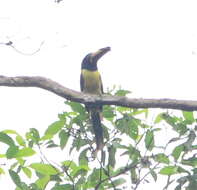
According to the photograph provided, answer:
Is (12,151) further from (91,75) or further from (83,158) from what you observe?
(91,75)

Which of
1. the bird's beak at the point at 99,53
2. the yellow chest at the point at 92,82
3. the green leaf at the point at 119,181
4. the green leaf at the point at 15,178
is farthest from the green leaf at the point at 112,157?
the yellow chest at the point at 92,82

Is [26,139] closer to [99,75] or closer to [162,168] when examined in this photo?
[162,168]

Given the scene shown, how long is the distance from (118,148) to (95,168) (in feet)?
0.72

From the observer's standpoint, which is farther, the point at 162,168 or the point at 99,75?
the point at 99,75

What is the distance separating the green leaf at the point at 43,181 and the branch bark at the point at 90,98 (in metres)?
0.60

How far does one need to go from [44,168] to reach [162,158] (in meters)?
0.75

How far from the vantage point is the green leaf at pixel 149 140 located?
3131 millimetres

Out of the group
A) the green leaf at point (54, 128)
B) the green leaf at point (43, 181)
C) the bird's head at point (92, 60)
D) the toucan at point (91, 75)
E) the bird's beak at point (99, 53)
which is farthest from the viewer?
the toucan at point (91, 75)

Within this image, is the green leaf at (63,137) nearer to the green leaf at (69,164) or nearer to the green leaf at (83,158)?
the green leaf at (83,158)

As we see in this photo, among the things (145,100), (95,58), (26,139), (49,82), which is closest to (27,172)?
(26,139)

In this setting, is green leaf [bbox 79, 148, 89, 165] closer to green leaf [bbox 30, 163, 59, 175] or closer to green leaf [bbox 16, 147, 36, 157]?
green leaf [bbox 30, 163, 59, 175]

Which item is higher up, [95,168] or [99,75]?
[99,75]

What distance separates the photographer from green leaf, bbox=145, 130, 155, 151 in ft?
10.3

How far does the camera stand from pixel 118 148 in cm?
315
